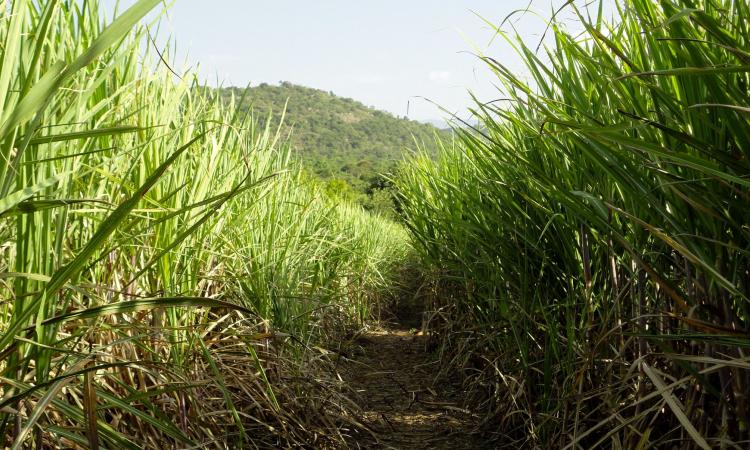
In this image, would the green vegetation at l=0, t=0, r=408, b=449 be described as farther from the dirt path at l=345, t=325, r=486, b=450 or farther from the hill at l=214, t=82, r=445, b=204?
the hill at l=214, t=82, r=445, b=204

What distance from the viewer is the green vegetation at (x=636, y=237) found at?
100 centimetres

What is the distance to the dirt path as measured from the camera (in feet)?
8.37

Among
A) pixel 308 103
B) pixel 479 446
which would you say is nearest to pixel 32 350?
pixel 479 446

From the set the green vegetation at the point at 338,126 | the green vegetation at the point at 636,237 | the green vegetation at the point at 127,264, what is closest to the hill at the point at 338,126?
the green vegetation at the point at 338,126

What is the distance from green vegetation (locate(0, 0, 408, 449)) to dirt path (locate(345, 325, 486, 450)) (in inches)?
12.0

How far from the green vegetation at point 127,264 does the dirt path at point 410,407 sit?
30 centimetres

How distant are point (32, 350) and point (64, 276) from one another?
299 mm

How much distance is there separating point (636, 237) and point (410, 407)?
5.85ft

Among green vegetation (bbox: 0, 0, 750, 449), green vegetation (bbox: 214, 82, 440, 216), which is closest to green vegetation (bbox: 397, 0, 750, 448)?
green vegetation (bbox: 0, 0, 750, 449)

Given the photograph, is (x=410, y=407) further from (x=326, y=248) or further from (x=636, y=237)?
(x=636, y=237)

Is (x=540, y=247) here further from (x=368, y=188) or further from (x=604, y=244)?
(x=368, y=188)

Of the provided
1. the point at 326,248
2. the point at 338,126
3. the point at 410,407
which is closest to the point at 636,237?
the point at 410,407

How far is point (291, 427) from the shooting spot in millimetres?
2055

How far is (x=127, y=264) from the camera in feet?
5.69
